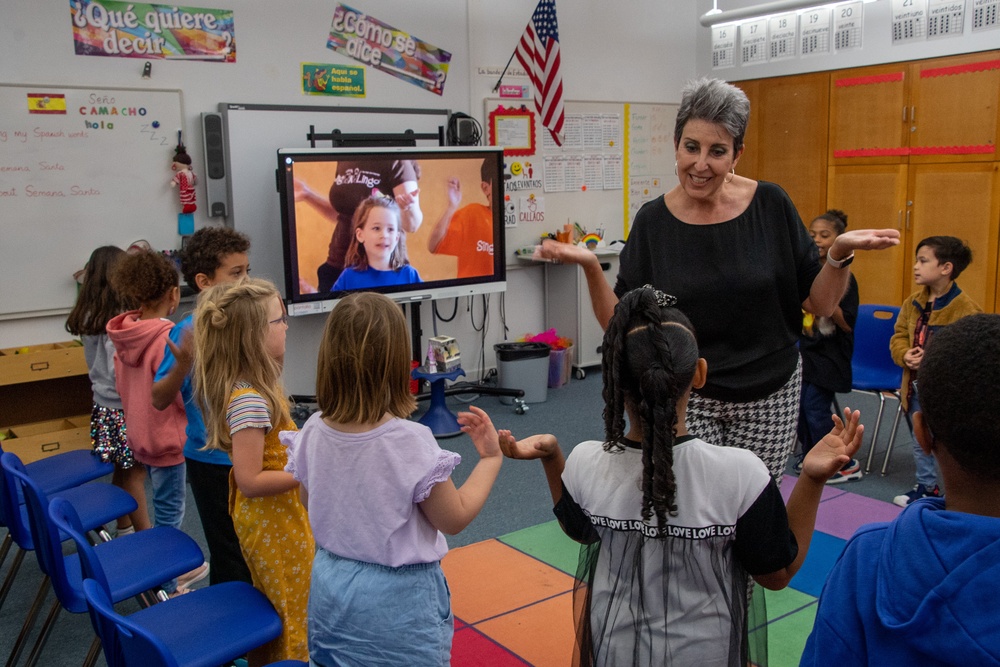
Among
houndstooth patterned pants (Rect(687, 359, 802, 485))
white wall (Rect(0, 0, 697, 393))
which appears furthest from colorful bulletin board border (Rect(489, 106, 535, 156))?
houndstooth patterned pants (Rect(687, 359, 802, 485))

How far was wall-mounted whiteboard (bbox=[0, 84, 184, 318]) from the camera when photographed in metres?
4.45

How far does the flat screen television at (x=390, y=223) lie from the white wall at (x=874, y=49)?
2.28 meters

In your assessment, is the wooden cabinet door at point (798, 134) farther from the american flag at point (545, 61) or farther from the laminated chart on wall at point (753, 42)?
the american flag at point (545, 61)

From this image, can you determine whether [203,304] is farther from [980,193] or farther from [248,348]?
[980,193]

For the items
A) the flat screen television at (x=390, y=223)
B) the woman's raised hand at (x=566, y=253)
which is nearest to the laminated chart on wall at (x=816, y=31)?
the flat screen television at (x=390, y=223)

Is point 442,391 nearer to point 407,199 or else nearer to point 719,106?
point 407,199

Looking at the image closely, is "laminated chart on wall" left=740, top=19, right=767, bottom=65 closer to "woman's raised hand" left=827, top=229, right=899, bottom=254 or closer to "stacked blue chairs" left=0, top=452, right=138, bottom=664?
"woman's raised hand" left=827, top=229, right=899, bottom=254

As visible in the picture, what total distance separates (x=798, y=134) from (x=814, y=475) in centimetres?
551

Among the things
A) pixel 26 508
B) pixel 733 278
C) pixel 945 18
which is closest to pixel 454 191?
→ pixel 945 18

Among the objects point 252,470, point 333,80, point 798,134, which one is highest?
point 333,80

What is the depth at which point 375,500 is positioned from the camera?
5.39 feet

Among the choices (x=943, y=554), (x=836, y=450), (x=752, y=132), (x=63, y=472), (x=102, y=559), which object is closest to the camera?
(x=943, y=554)

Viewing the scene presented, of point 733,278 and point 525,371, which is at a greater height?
point 733,278

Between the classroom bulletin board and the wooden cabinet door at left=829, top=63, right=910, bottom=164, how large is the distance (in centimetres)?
135
